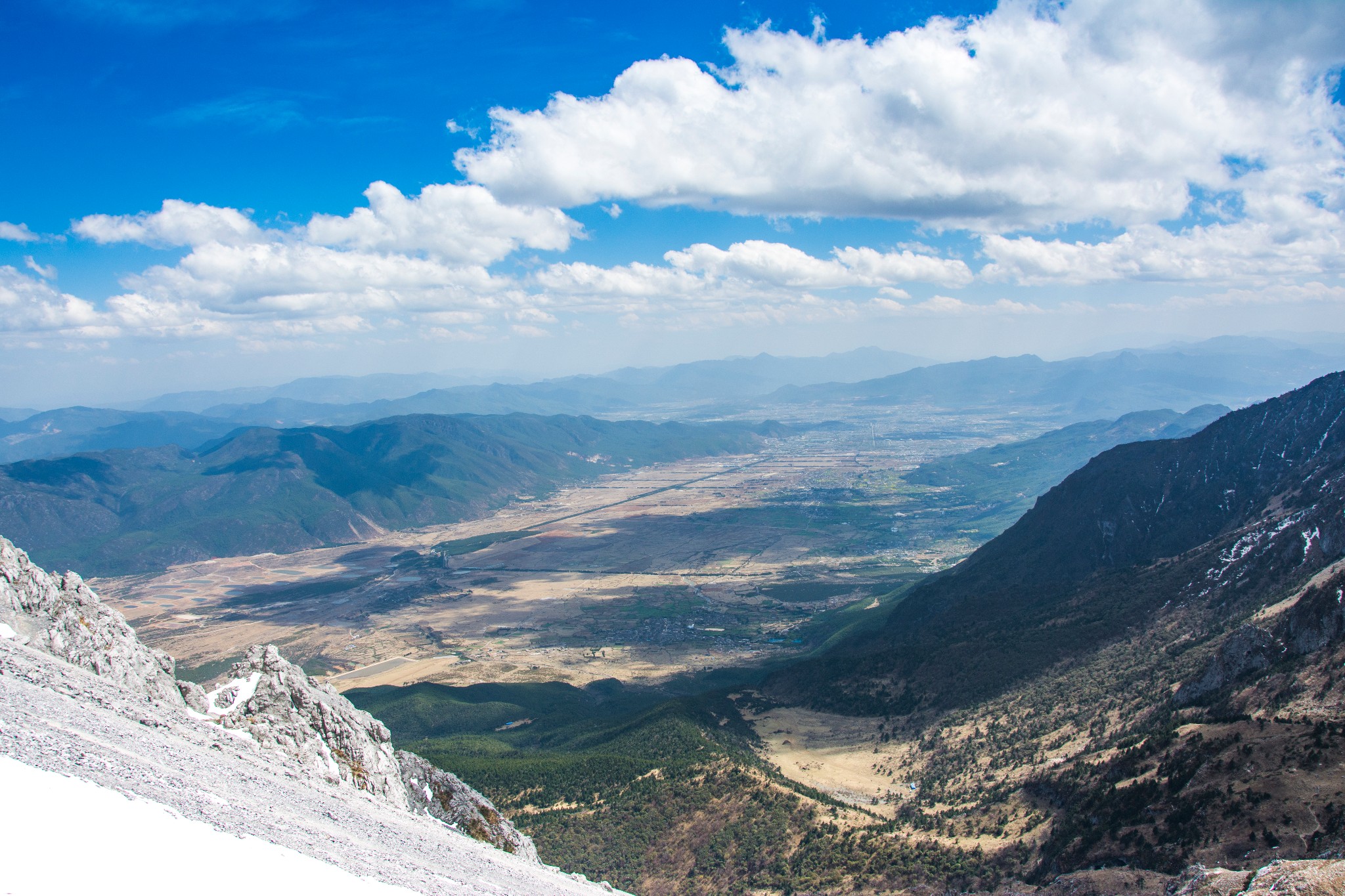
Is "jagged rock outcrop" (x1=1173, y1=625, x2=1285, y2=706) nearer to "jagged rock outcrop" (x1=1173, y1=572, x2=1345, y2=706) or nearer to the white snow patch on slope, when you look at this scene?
"jagged rock outcrop" (x1=1173, y1=572, x2=1345, y2=706)

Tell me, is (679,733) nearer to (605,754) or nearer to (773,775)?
(605,754)

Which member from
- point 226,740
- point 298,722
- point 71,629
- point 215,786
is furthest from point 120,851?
point 71,629

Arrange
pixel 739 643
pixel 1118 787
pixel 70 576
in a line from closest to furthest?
1. pixel 70 576
2. pixel 1118 787
3. pixel 739 643

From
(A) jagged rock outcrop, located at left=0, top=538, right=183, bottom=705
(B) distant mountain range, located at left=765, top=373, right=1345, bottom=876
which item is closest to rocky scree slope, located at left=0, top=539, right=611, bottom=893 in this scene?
(A) jagged rock outcrop, located at left=0, top=538, right=183, bottom=705

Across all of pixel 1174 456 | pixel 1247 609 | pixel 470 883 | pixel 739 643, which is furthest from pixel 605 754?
pixel 1174 456

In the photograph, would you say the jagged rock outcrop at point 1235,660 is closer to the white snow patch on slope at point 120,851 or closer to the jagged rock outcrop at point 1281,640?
the jagged rock outcrop at point 1281,640
